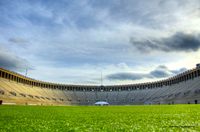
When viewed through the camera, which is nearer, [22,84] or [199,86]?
[199,86]

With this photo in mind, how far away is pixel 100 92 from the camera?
140000 mm

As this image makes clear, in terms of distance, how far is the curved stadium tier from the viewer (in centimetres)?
7612

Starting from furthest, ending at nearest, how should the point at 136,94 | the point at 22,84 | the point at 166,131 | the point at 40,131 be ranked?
the point at 136,94
the point at 22,84
the point at 40,131
the point at 166,131

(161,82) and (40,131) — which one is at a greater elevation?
(161,82)

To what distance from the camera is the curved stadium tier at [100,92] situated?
250 feet

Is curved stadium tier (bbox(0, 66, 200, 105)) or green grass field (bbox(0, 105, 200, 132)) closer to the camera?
green grass field (bbox(0, 105, 200, 132))

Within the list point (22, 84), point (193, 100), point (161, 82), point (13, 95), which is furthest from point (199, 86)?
point (22, 84)

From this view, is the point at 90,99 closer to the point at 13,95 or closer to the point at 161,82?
the point at 161,82

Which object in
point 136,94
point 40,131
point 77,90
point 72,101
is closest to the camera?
point 40,131

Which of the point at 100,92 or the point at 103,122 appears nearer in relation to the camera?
the point at 103,122

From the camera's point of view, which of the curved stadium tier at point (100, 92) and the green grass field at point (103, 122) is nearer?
the green grass field at point (103, 122)

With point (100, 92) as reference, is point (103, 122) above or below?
below

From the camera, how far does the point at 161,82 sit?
121000mm

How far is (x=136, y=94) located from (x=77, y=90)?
1479 inches
